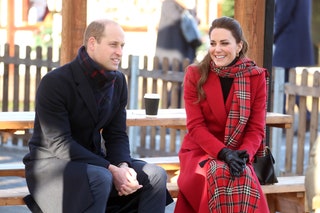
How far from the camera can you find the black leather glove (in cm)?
562

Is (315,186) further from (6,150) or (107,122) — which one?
(6,150)

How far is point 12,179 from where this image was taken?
355 inches

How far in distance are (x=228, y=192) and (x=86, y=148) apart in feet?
2.93

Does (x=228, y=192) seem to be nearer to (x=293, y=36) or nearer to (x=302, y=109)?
(x=302, y=109)

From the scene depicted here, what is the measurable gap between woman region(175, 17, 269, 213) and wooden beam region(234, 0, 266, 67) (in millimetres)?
1311

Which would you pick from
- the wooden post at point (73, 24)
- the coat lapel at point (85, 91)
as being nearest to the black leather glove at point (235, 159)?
the coat lapel at point (85, 91)

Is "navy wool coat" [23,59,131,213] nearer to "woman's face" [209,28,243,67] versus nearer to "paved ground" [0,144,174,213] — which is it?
"woman's face" [209,28,243,67]

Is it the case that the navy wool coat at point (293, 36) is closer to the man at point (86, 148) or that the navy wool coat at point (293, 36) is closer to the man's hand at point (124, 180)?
the man at point (86, 148)

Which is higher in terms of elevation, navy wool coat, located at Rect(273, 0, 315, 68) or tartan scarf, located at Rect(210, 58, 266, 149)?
navy wool coat, located at Rect(273, 0, 315, 68)

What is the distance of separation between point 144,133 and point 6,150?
1745 mm

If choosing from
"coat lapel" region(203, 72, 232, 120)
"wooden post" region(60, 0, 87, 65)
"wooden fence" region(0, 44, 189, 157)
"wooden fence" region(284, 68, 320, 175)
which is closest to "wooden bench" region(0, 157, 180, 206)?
"coat lapel" region(203, 72, 232, 120)

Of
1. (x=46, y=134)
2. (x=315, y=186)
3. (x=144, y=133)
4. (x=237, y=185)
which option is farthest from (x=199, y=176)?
(x=144, y=133)

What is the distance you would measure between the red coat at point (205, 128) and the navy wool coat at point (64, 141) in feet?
1.90

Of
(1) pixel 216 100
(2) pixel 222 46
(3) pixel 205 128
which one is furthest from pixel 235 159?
(2) pixel 222 46
